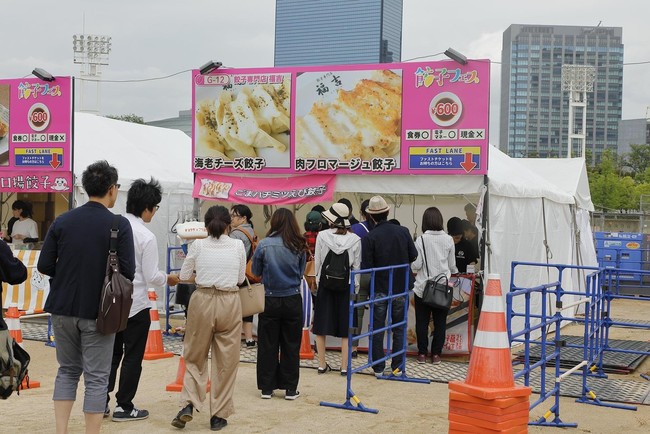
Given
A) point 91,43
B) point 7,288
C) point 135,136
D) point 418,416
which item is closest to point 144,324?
point 418,416

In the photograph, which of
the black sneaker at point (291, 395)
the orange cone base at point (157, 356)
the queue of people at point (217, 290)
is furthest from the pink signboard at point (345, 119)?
the black sneaker at point (291, 395)

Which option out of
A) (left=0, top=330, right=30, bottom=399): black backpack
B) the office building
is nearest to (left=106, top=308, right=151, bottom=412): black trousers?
(left=0, top=330, right=30, bottom=399): black backpack

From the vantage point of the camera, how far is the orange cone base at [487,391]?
5.11 metres

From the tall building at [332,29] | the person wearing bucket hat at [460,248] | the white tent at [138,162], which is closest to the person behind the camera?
the person wearing bucket hat at [460,248]

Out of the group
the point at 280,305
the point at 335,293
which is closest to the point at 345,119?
the point at 335,293

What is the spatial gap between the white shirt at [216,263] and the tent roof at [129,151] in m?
6.75

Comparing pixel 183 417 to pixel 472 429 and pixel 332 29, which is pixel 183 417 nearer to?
pixel 472 429

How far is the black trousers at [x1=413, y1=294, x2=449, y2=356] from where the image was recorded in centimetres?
953

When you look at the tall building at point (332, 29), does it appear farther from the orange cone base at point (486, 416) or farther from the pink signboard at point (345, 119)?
the orange cone base at point (486, 416)

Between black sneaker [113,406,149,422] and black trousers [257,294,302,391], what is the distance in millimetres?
1211

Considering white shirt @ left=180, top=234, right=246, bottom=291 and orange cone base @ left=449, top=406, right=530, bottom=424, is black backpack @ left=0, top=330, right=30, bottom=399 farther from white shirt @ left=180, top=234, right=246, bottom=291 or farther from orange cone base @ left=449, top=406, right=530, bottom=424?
orange cone base @ left=449, top=406, right=530, bottom=424

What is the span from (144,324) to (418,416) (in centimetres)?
239

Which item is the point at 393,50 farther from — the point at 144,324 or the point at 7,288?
the point at 144,324

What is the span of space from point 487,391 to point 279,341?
2747 mm
